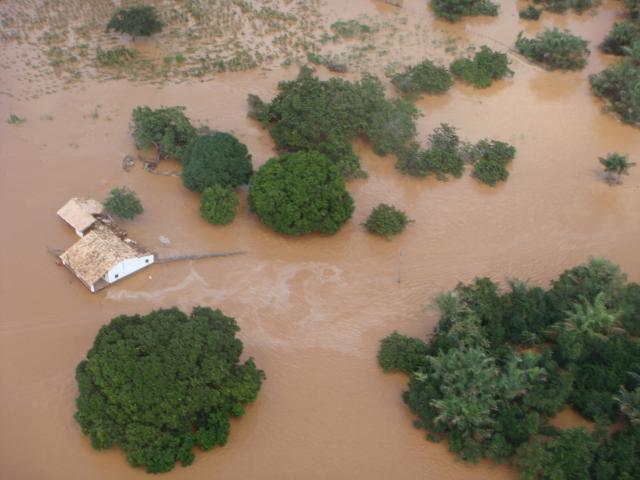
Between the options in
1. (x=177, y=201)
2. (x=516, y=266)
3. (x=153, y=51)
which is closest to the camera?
(x=516, y=266)

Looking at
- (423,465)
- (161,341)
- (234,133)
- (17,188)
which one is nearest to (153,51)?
(234,133)

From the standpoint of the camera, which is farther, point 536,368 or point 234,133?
point 234,133

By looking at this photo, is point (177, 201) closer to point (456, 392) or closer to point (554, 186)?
point (456, 392)

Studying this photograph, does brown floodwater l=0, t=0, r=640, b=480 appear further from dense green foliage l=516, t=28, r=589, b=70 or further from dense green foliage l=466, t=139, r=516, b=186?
dense green foliage l=516, t=28, r=589, b=70

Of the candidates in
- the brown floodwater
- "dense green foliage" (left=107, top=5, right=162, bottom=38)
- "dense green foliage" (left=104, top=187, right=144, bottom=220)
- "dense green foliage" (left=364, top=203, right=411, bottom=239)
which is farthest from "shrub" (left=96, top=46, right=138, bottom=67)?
"dense green foliage" (left=364, top=203, right=411, bottom=239)

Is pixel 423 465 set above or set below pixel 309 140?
below

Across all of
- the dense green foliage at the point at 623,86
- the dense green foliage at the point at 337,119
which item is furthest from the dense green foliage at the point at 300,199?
the dense green foliage at the point at 623,86
